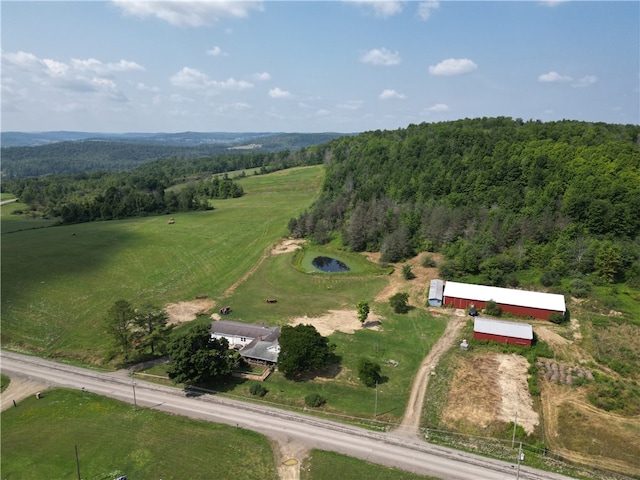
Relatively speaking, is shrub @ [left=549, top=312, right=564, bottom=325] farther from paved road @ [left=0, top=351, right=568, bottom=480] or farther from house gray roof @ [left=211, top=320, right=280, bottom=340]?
house gray roof @ [left=211, top=320, right=280, bottom=340]

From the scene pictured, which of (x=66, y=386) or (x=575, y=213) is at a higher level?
(x=575, y=213)

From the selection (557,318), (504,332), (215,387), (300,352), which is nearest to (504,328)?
(504,332)

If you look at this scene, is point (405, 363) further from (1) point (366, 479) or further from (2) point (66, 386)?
(2) point (66, 386)

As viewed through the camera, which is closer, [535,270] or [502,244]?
[535,270]

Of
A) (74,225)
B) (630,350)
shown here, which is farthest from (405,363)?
(74,225)

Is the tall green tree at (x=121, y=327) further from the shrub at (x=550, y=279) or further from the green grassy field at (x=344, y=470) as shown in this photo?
the shrub at (x=550, y=279)

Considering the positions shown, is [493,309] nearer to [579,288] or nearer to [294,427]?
[579,288]
